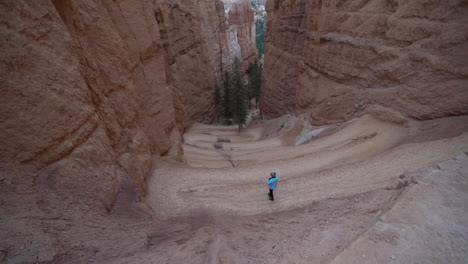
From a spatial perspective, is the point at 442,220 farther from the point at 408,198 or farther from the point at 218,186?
the point at 218,186

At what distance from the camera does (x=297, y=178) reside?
11.0 metres

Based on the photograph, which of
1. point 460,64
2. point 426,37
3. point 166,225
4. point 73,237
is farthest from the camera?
point 426,37

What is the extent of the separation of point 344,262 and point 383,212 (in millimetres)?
1863

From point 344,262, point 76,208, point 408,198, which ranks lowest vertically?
point 344,262

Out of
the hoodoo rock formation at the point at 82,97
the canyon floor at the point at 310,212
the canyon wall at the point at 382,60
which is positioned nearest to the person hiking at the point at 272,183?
the canyon floor at the point at 310,212

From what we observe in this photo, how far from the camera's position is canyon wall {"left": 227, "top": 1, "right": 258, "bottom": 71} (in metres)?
52.3

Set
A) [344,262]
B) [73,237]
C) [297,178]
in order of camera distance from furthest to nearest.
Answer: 1. [297,178]
2. [73,237]
3. [344,262]

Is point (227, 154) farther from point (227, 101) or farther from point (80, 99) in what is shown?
point (227, 101)

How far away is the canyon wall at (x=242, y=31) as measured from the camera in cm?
5228

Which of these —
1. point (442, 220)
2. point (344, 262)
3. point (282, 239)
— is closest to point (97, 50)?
point (282, 239)

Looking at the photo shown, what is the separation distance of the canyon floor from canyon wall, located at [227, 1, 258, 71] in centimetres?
4205

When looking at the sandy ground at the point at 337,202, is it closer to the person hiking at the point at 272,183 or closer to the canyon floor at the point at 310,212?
the canyon floor at the point at 310,212

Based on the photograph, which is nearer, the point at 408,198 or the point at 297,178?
the point at 408,198

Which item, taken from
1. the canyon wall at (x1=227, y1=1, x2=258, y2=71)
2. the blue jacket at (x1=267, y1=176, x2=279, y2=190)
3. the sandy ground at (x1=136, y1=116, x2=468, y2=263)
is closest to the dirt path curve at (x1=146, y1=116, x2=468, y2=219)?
the sandy ground at (x1=136, y1=116, x2=468, y2=263)
